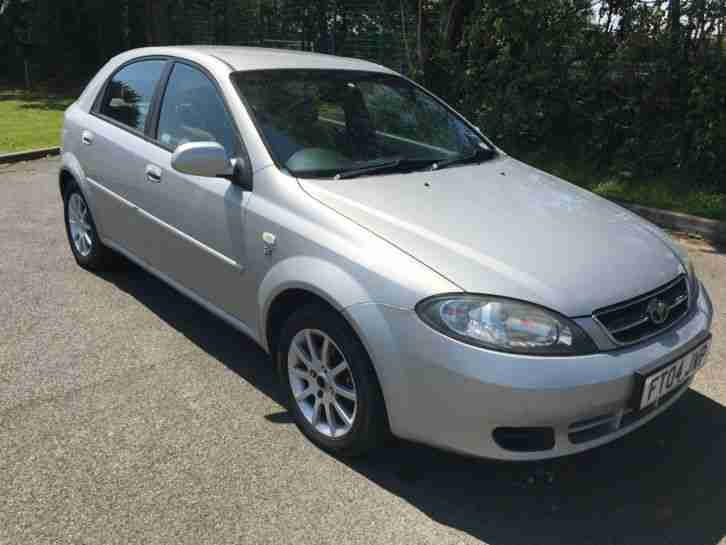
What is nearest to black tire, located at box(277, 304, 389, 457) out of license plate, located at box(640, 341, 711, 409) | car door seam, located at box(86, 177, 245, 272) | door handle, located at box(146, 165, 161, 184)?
car door seam, located at box(86, 177, 245, 272)

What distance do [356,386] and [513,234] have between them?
91 centimetres

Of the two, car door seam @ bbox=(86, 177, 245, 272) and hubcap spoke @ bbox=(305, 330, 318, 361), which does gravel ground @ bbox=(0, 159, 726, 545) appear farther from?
car door seam @ bbox=(86, 177, 245, 272)

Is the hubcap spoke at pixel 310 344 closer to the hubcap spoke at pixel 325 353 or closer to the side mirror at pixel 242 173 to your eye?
the hubcap spoke at pixel 325 353

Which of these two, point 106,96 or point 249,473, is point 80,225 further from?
point 249,473

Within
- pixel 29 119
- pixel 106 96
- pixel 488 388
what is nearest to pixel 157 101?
pixel 106 96

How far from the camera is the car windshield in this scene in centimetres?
342

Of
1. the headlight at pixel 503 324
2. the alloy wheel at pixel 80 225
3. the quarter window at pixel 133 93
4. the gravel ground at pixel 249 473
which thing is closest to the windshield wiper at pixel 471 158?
the headlight at pixel 503 324

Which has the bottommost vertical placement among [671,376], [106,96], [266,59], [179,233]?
[671,376]

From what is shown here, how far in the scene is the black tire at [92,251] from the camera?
4957mm

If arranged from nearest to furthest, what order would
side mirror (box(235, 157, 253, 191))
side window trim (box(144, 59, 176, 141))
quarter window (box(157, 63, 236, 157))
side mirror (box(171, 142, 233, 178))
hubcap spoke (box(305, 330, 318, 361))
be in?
hubcap spoke (box(305, 330, 318, 361))
side mirror (box(171, 142, 233, 178))
side mirror (box(235, 157, 253, 191))
quarter window (box(157, 63, 236, 157))
side window trim (box(144, 59, 176, 141))

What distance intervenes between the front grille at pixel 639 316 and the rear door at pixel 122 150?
2.63 m

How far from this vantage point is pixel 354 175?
3.38 meters

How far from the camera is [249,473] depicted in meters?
2.96

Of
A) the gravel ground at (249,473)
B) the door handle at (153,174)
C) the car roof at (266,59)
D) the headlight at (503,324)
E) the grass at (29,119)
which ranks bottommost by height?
the grass at (29,119)
